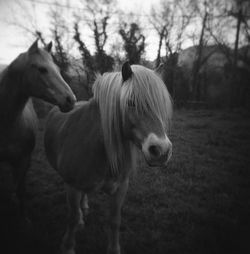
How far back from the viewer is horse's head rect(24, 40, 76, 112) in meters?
2.25

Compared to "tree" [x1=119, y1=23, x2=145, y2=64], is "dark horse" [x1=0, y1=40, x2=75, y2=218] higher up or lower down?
lower down

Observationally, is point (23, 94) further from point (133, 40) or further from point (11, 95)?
point (133, 40)

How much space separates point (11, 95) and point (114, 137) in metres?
1.55

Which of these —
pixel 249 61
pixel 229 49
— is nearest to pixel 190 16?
pixel 229 49

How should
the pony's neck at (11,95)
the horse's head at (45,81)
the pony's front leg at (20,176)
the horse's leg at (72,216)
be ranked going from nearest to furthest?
the horse's leg at (72,216) < the horse's head at (45,81) < the pony's neck at (11,95) < the pony's front leg at (20,176)

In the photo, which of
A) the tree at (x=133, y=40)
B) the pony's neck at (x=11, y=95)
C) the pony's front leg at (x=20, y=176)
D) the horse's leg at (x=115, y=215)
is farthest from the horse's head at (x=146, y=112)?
the tree at (x=133, y=40)

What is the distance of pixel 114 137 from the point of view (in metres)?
1.76

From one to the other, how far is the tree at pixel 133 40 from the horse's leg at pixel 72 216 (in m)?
17.8

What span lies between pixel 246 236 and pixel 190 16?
22994 millimetres

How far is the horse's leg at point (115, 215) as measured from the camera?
7.11ft

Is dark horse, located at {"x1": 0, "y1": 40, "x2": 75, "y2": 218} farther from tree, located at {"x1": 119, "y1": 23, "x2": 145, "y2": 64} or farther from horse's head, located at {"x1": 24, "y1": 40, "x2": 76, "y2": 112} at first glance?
tree, located at {"x1": 119, "y1": 23, "x2": 145, "y2": 64}

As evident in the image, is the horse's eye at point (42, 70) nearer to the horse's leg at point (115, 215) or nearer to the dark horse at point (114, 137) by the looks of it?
the dark horse at point (114, 137)

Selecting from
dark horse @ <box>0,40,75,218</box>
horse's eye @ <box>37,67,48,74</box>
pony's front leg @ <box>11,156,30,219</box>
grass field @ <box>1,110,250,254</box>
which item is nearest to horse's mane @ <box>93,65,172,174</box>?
dark horse @ <box>0,40,75,218</box>

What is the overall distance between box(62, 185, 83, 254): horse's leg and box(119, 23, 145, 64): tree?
17.8 m
